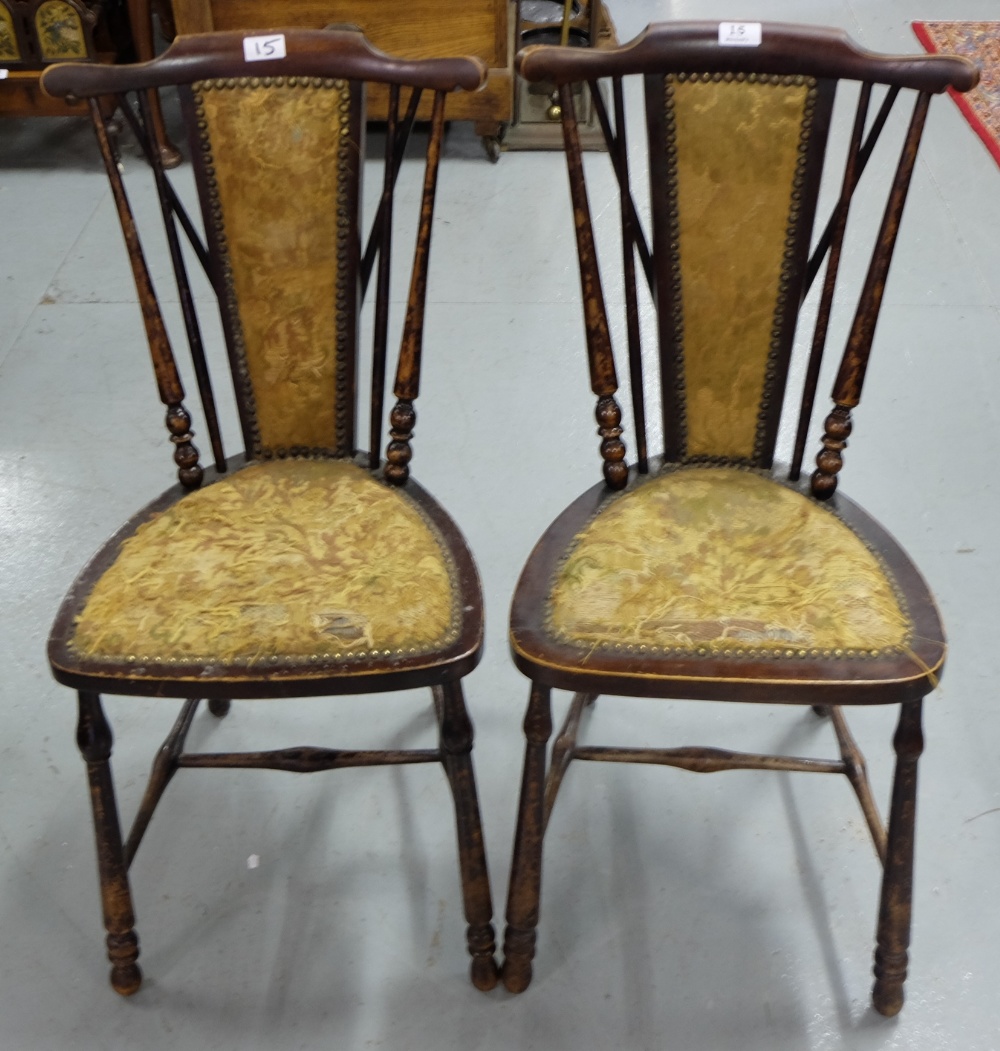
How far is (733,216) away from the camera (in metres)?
1.32

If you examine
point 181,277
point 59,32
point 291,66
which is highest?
point 291,66

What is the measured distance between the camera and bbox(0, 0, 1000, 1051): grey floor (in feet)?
4.48

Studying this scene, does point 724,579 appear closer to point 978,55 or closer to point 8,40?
point 8,40

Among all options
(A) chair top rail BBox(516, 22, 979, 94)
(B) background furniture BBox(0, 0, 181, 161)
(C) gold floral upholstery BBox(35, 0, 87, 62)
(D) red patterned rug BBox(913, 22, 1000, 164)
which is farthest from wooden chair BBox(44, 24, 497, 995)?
(D) red patterned rug BBox(913, 22, 1000, 164)

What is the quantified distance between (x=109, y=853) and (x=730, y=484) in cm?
83

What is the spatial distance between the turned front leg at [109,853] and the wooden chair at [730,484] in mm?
445

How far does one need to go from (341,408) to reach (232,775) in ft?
1.89

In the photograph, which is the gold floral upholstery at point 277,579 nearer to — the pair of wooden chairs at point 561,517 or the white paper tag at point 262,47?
the pair of wooden chairs at point 561,517

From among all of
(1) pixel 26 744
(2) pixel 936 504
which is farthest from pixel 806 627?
(1) pixel 26 744

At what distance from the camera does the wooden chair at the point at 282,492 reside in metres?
1.18

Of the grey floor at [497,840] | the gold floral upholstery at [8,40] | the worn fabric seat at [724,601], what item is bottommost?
the grey floor at [497,840]

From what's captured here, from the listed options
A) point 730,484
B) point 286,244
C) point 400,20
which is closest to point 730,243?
point 730,484

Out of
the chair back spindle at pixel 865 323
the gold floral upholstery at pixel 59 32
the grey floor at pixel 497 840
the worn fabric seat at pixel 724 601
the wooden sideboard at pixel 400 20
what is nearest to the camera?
the worn fabric seat at pixel 724 601

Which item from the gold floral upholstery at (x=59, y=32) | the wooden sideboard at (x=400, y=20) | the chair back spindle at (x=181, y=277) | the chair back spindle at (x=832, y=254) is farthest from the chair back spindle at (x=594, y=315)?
the gold floral upholstery at (x=59, y=32)
